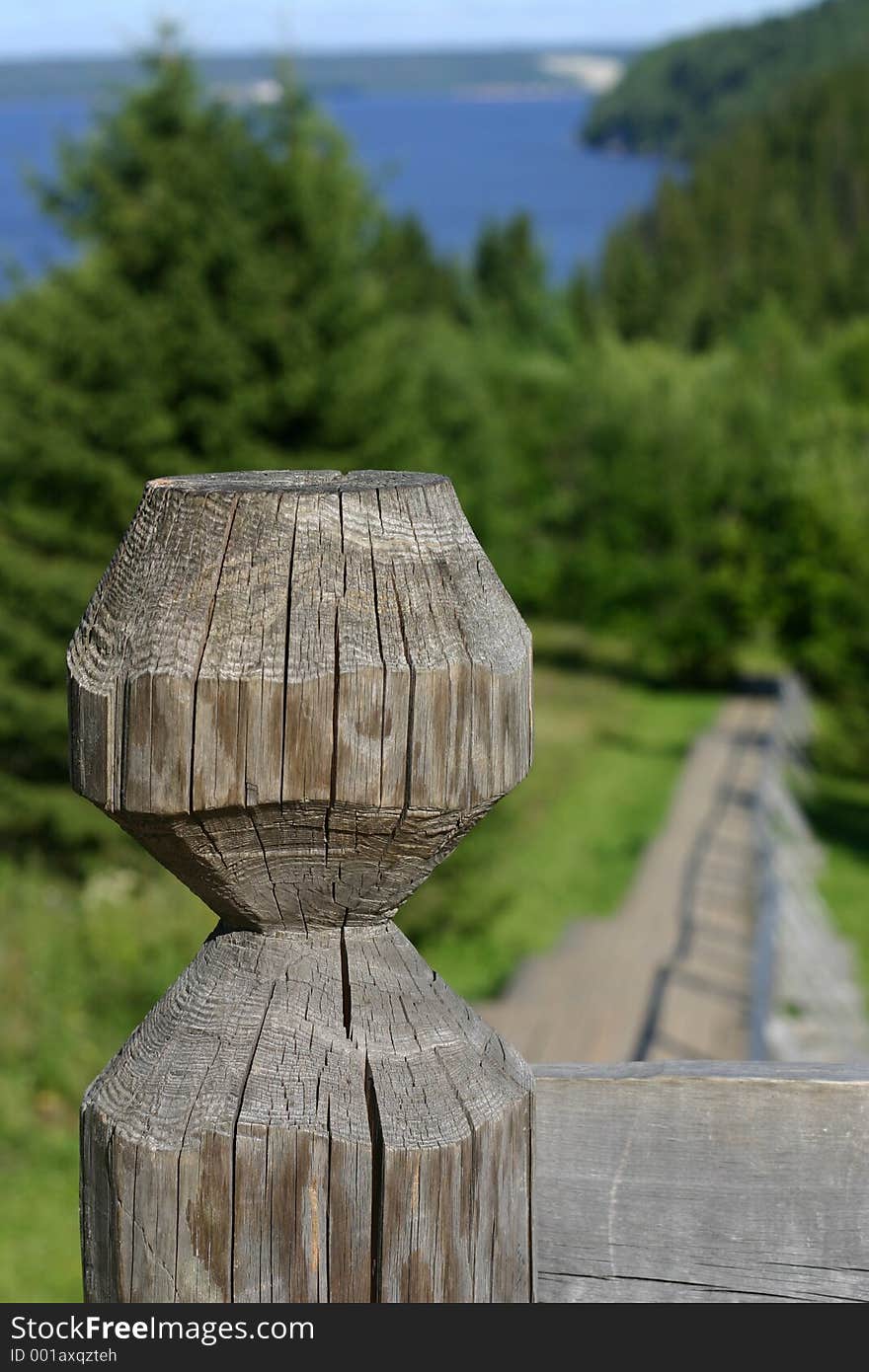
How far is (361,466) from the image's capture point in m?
12.0

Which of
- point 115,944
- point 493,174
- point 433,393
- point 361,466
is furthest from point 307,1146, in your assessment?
point 493,174

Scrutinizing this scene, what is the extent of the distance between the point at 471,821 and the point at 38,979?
8615 millimetres

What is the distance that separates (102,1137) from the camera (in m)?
1.15

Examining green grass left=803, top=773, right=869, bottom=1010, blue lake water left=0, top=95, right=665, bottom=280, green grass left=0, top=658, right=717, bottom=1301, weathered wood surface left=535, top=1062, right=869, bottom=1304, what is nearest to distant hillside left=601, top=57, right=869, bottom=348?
blue lake water left=0, top=95, right=665, bottom=280

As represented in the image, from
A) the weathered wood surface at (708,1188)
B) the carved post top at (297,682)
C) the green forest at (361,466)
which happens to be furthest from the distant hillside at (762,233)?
the carved post top at (297,682)

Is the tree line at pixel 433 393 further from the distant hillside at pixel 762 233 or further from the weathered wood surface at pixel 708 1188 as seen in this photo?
the weathered wood surface at pixel 708 1188

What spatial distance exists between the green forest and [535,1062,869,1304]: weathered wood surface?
5.71m

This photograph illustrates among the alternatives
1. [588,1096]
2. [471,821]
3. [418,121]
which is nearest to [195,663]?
[471,821]

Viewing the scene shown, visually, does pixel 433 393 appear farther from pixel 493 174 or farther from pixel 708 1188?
pixel 493 174

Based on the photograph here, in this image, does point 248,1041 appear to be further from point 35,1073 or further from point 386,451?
point 386,451

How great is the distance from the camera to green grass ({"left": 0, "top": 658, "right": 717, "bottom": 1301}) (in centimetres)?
704

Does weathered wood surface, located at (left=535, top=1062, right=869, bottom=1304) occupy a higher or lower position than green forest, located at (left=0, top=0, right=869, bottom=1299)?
higher

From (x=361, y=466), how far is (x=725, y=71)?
12972cm

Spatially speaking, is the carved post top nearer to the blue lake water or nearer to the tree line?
the tree line
